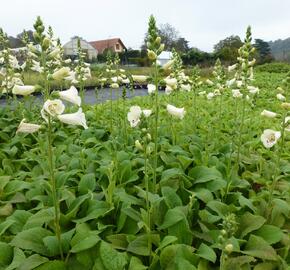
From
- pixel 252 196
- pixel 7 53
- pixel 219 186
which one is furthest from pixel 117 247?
pixel 7 53

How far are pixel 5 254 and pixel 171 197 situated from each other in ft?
4.84

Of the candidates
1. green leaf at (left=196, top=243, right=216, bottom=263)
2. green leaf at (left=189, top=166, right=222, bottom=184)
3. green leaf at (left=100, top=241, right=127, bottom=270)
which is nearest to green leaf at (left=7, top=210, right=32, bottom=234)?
green leaf at (left=100, top=241, right=127, bottom=270)

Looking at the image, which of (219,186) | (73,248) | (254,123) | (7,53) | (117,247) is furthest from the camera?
(254,123)

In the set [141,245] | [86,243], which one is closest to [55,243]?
[86,243]

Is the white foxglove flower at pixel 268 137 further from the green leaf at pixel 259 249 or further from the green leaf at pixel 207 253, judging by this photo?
the green leaf at pixel 207 253

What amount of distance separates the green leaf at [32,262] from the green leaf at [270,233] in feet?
5.80

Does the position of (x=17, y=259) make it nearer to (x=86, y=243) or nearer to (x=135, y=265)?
(x=86, y=243)

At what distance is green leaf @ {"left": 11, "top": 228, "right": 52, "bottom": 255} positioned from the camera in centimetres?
291

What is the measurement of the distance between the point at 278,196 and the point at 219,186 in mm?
687

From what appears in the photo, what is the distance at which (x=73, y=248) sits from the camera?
9.21 ft

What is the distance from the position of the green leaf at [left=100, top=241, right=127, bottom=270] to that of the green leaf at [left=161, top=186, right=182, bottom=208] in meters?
0.91

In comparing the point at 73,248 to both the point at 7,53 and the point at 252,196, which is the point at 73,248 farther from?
the point at 7,53

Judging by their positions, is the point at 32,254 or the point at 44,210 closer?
the point at 32,254

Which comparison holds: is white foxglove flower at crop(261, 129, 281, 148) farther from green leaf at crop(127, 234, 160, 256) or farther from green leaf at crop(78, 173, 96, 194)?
green leaf at crop(78, 173, 96, 194)
